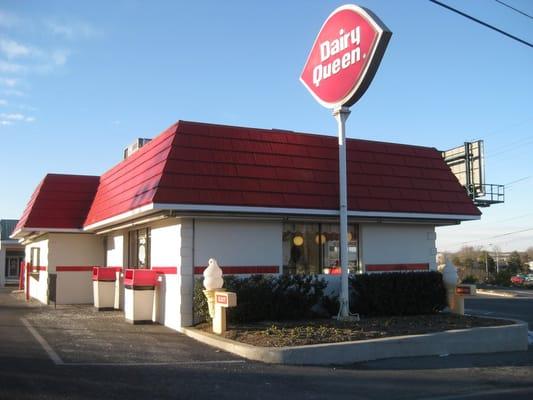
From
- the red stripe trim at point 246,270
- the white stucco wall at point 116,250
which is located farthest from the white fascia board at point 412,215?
the white stucco wall at point 116,250

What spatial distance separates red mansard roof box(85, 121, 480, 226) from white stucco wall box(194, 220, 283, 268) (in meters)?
0.97

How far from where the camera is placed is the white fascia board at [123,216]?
13.1 metres

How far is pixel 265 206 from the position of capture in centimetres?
1383

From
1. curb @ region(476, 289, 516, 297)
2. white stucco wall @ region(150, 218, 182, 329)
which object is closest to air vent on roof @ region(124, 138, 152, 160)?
white stucco wall @ region(150, 218, 182, 329)

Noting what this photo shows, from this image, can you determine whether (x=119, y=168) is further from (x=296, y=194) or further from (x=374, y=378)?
(x=374, y=378)

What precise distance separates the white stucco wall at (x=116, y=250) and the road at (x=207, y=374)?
640 centimetres

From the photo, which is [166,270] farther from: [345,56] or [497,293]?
[497,293]

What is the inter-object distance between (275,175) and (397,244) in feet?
15.6

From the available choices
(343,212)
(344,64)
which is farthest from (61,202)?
(344,64)

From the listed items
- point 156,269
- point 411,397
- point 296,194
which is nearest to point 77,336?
point 156,269

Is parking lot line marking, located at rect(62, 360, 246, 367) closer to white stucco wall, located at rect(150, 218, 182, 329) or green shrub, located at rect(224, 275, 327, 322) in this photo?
green shrub, located at rect(224, 275, 327, 322)

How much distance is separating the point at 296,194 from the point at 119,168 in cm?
777

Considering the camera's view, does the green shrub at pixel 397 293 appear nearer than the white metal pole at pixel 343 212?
No

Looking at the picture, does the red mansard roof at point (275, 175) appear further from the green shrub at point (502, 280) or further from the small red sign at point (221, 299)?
the green shrub at point (502, 280)
